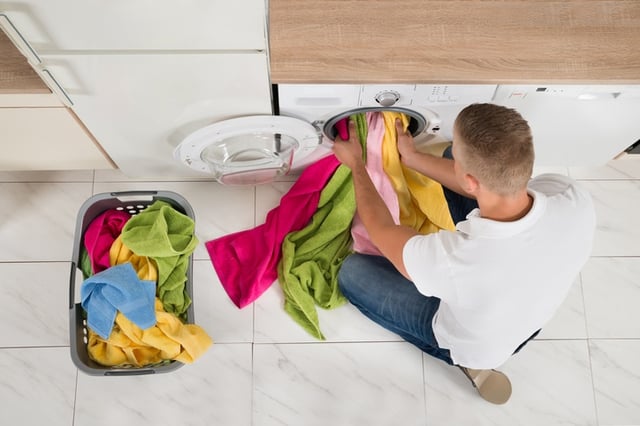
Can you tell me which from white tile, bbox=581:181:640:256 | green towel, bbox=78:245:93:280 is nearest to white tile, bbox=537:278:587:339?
white tile, bbox=581:181:640:256

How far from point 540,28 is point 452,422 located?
1.23 m

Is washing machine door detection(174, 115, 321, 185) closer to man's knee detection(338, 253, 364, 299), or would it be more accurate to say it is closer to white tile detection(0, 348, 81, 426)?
man's knee detection(338, 253, 364, 299)

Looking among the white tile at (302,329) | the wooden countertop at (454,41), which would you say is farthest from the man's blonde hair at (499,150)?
the white tile at (302,329)

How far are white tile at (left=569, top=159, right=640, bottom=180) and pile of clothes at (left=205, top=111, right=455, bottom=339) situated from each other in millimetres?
658

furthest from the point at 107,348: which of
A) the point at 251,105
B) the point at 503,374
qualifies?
the point at 503,374

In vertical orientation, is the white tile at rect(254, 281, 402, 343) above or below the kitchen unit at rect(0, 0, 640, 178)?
below

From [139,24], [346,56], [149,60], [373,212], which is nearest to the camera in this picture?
[139,24]

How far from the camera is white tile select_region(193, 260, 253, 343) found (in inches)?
76.5

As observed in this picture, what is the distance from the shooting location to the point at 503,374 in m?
1.92

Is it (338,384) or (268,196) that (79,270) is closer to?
(268,196)

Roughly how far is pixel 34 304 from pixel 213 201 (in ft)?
2.19

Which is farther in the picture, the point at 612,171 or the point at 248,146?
the point at 612,171

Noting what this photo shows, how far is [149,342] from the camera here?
1.70 m

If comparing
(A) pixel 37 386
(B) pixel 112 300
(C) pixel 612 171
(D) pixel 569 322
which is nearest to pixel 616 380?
(D) pixel 569 322
